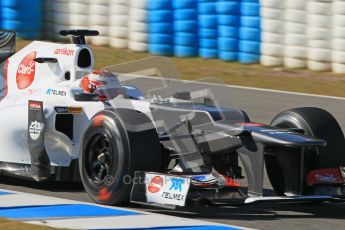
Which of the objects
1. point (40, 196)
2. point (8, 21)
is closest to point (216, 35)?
point (8, 21)

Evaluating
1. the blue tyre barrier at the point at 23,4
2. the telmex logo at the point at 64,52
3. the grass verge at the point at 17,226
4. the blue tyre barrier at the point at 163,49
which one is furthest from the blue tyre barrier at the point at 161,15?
the grass verge at the point at 17,226

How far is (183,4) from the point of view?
16953 millimetres

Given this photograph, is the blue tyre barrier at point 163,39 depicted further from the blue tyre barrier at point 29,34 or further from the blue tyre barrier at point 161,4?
the blue tyre barrier at point 29,34

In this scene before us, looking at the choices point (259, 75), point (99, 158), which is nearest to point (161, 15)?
point (259, 75)

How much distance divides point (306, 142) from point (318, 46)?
8724 millimetres

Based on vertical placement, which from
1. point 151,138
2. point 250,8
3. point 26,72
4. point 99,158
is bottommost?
point 99,158

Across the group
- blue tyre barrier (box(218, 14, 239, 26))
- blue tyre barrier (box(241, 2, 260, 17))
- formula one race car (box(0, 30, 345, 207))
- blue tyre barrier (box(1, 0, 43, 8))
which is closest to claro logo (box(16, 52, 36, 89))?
formula one race car (box(0, 30, 345, 207))

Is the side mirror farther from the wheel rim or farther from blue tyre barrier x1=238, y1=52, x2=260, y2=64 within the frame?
blue tyre barrier x1=238, y1=52, x2=260, y2=64

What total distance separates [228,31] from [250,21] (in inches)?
18.7

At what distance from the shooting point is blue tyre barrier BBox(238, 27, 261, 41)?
53.6ft

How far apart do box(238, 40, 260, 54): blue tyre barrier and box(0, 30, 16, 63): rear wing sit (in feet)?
24.1

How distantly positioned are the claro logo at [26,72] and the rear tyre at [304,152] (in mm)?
2449

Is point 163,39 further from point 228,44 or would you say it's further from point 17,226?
point 17,226

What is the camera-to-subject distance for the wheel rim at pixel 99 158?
25.4 feet
